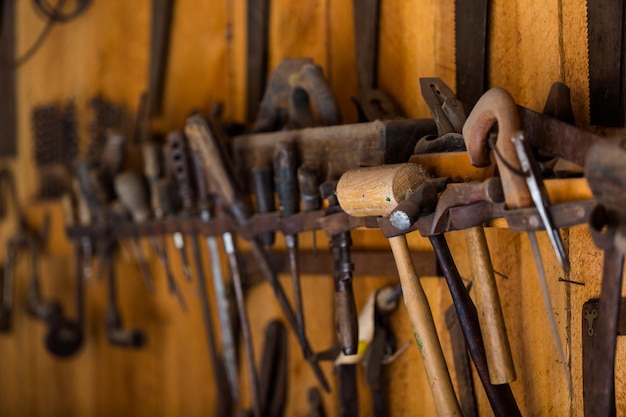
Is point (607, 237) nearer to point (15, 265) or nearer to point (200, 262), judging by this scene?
point (200, 262)

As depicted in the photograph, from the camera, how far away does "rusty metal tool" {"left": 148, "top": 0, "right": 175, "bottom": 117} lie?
2398mm

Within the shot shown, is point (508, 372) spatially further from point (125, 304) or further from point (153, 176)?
point (125, 304)

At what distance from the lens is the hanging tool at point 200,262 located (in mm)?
2006

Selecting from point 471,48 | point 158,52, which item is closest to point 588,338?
point 471,48

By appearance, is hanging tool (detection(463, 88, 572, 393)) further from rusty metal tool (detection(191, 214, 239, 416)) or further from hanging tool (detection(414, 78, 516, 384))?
rusty metal tool (detection(191, 214, 239, 416))

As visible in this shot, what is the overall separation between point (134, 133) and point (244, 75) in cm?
42

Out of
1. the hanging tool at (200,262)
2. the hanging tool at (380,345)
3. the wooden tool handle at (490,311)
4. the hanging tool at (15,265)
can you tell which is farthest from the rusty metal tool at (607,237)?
the hanging tool at (15,265)

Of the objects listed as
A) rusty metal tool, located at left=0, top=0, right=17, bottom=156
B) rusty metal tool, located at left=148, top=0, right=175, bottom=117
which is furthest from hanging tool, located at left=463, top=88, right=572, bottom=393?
rusty metal tool, located at left=0, top=0, right=17, bottom=156

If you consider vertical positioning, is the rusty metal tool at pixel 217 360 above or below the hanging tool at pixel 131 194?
below

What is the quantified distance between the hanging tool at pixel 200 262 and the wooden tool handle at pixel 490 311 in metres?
0.77

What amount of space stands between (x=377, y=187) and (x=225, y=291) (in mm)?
826

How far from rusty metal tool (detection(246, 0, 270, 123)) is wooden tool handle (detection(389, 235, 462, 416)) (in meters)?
0.80

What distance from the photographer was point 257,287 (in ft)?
7.33

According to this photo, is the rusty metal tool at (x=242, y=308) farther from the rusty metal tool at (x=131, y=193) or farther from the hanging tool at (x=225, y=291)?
the rusty metal tool at (x=131, y=193)
